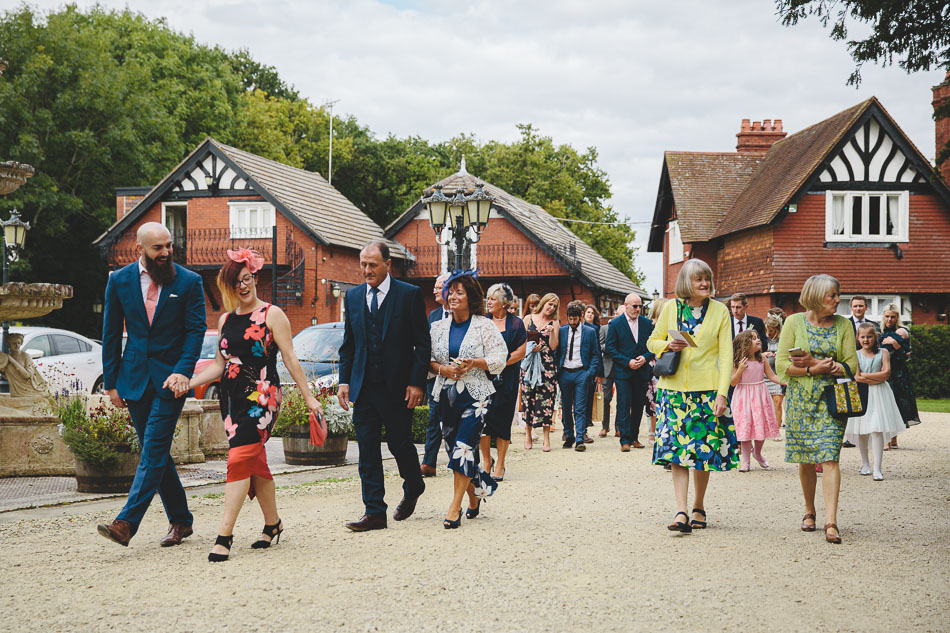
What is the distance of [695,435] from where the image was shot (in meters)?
7.29

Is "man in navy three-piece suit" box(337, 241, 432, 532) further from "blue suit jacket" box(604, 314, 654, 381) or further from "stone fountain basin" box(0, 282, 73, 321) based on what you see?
"blue suit jacket" box(604, 314, 654, 381)

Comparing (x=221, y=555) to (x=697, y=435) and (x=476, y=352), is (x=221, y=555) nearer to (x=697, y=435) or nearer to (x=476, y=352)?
(x=476, y=352)

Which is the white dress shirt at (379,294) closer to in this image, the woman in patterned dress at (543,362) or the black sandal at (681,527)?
the black sandal at (681,527)

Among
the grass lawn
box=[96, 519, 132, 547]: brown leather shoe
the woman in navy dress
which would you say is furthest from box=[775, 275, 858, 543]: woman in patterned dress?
the grass lawn

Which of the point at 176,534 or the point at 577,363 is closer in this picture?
the point at 176,534

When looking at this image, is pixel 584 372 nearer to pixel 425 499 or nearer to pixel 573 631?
pixel 425 499

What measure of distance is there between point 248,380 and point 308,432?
520 cm

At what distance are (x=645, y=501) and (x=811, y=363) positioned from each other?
2.23 meters

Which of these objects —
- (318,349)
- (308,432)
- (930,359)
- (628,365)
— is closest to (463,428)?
(308,432)

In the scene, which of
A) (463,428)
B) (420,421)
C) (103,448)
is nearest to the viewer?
(463,428)

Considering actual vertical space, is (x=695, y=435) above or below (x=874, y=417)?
above

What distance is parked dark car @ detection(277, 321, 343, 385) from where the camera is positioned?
16.7 m

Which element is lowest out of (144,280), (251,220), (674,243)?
(144,280)

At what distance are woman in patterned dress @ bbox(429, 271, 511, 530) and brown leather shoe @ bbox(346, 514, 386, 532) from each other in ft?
1.61
